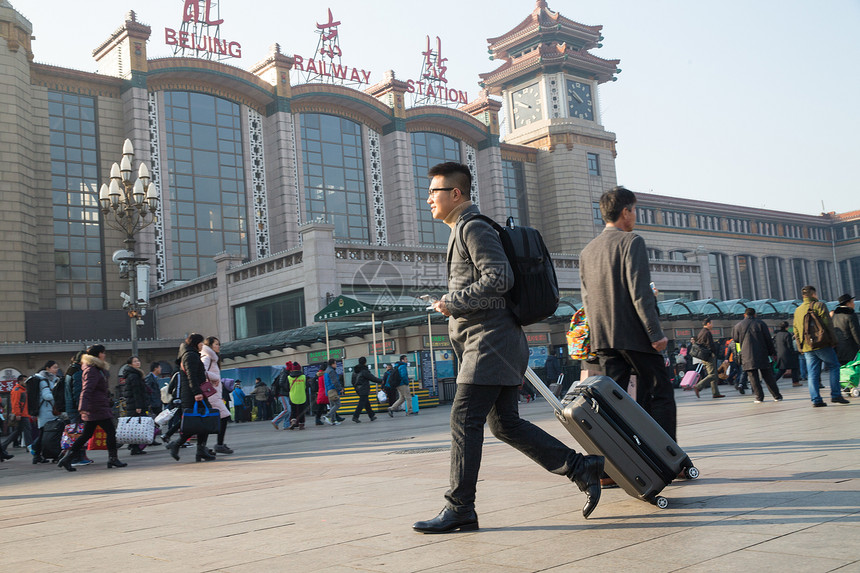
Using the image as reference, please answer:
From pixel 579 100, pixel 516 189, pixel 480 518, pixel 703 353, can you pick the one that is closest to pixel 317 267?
pixel 703 353

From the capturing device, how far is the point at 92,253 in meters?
42.1

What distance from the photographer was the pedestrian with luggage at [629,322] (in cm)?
515

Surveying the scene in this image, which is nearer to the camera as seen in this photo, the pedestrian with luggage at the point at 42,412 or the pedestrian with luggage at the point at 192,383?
the pedestrian with luggage at the point at 192,383

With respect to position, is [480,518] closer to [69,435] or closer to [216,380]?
[216,380]

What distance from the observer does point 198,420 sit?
10867 mm

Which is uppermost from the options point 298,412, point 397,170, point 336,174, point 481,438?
point 397,170

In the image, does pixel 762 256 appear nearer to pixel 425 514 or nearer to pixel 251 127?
pixel 251 127

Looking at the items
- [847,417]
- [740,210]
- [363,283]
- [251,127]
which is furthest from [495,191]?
[847,417]

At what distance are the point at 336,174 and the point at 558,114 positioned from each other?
21.2 m

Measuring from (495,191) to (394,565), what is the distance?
174ft

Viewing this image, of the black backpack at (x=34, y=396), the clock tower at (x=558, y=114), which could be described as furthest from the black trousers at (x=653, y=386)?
the clock tower at (x=558, y=114)

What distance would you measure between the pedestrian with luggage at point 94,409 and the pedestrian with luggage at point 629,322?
769 centimetres

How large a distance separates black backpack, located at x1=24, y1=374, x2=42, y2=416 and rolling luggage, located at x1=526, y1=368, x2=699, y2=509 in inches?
469

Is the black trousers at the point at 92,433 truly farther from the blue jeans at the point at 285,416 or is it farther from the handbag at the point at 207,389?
the blue jeans at the point at 285,416
